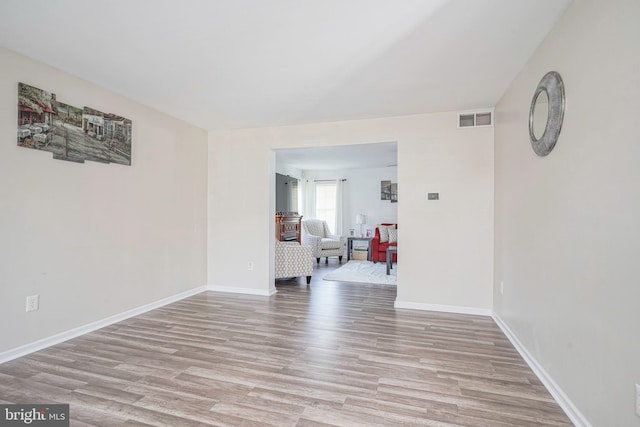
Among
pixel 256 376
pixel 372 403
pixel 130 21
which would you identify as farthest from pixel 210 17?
pixel 372 403

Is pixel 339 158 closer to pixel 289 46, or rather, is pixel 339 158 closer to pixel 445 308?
pixel 445 308

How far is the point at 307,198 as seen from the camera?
8.55 meters

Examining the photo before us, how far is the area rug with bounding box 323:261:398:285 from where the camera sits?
519cm

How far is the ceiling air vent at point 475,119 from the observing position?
3.46m

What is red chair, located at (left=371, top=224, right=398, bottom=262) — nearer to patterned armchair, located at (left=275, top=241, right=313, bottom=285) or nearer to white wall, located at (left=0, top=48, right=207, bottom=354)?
patterned armchair, located at (left=275, top=241, right=313, bottom=285)

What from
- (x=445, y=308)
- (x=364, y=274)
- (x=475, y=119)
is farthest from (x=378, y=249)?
(x=475, y=119)

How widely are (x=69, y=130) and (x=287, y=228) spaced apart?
3929mm

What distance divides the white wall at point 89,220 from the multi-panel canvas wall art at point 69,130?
55mm

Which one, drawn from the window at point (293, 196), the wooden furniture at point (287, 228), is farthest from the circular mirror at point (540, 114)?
the window at point (293, 196)

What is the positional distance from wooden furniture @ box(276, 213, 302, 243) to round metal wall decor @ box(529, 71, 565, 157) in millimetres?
4088

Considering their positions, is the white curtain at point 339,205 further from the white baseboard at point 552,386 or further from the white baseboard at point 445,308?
the white baseboard at point 552,386

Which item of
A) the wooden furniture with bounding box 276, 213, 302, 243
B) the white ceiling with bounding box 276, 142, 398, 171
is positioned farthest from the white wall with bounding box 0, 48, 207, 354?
the white ceiling with bounding box 276, 142, 398, 171

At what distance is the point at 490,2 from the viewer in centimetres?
174

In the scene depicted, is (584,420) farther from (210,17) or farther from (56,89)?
(56,89)
